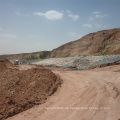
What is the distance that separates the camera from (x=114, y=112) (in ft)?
15.7

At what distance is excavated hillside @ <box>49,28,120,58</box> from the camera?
3356 cm

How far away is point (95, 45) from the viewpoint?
3809 centimetres

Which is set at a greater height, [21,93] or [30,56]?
[30,56]

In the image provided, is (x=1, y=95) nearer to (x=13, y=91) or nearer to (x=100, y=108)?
(x=13, y=91)

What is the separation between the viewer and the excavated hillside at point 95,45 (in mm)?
33556

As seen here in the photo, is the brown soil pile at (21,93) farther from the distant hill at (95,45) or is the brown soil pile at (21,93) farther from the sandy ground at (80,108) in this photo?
the distant hill at (95,45)

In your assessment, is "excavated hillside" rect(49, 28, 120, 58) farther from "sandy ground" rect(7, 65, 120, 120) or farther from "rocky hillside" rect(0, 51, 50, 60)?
"sandy ground" rect(7, 65, 120, 120)

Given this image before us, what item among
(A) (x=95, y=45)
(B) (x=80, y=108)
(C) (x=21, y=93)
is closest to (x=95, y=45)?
(A) (x=95, y=45)

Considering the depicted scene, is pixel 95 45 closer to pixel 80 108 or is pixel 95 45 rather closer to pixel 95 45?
pixel 95 45

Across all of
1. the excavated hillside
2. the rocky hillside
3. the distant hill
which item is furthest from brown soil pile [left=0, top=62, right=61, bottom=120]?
the rocky hillside

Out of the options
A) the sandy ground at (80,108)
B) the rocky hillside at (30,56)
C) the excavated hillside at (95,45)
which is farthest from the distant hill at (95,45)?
the sandy ground at (80,108)

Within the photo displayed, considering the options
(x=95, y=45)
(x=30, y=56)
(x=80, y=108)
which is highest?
(x=95, y=45)

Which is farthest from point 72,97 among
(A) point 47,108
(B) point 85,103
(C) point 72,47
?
(C) point 72,47

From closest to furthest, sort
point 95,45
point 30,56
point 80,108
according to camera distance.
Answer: point 80,108
point 95,45
point 30,56
